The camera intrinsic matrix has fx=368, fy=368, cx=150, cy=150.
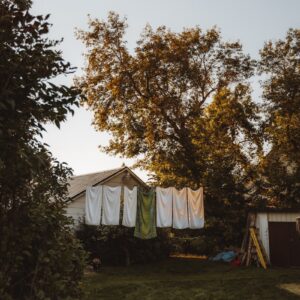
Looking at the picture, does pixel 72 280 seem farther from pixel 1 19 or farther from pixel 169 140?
A: pixel 169 140

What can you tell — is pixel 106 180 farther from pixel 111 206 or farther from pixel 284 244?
pixel 284 244

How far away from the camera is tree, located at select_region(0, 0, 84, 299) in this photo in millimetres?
3381

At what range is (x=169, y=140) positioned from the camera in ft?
71.4

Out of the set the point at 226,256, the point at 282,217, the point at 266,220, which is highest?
the point at 282,217

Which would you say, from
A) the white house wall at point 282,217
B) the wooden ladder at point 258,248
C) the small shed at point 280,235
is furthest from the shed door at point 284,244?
the wooden ladder at point 258,248

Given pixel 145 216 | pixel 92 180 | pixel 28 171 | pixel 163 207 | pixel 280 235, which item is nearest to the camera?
pixel 28 171

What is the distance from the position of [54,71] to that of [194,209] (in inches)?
514

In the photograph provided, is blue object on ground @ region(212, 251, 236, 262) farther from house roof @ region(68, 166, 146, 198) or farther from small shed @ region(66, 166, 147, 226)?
house roof @ region(68, 166, 146, 198)

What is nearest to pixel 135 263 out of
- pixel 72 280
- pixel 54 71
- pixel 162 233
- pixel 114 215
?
pixel 162 233

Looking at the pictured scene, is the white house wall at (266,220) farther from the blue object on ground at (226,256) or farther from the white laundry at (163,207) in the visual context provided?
the white laundry at (163,207)

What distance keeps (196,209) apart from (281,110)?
30.0ft

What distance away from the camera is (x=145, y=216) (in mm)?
15688

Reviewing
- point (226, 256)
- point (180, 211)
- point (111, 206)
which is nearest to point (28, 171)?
point (111, 206)

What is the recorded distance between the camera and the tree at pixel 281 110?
67.1 feet
